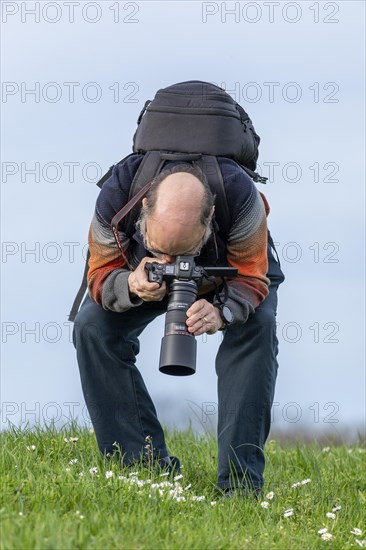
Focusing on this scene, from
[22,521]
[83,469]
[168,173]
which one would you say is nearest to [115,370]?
[83,469]

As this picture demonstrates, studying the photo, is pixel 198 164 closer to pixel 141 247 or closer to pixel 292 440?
pixel 141 247

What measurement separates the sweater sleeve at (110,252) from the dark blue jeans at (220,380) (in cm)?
23

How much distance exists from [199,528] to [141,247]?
1735 mm

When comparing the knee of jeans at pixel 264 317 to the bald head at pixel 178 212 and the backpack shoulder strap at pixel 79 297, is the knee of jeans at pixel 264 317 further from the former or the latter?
the backpack shoulder strap at pixel 79 297

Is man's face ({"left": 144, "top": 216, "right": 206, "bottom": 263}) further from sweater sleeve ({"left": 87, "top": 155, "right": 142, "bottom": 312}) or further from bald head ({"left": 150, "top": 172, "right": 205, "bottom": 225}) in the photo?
sweater sleeve ({"left": 87, "top": 155, "right": 142, "bottom": 312})

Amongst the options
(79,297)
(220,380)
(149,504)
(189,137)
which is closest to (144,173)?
(189,137)

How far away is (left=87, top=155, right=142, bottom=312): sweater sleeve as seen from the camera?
609cm

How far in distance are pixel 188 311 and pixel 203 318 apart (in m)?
0.10

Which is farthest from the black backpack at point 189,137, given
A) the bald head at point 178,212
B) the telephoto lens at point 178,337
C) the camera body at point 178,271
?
the telephoto lens at point 178,337

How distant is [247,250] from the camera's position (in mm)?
6141

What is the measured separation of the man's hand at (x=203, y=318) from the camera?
579 centimetres

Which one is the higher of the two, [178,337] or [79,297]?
[79,297]

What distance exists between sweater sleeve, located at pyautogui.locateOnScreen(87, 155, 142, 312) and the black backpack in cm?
9

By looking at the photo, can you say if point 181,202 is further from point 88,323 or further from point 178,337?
point 88,323
